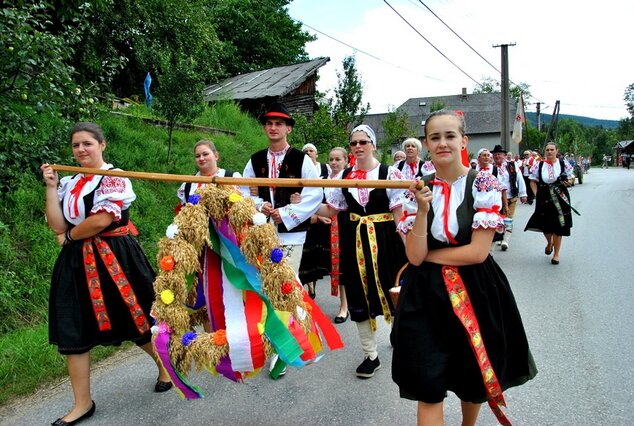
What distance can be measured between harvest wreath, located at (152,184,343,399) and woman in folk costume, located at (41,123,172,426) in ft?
2.41

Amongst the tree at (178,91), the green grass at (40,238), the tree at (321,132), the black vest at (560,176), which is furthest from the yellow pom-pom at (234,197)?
the tree at (321,132)

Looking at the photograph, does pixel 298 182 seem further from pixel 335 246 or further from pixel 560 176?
pixel 560 176

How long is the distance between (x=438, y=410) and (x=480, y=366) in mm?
290

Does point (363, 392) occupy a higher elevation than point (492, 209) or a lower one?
lower

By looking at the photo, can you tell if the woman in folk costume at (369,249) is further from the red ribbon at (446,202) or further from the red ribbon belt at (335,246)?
the red ribbon at (446,202)

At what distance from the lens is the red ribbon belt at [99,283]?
→ 10.8 ft

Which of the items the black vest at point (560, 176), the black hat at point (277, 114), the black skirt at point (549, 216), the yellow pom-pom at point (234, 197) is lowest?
the black skirt at point (549, 216)

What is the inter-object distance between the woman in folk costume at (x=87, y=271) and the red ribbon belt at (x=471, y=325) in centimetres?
217

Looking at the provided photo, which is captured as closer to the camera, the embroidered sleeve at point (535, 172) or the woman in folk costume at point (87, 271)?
the woman in folk costume at point (87, 271)

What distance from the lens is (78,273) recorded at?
330 centimetres

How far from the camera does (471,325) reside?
2.33 metres

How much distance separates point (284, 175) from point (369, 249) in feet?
3.12

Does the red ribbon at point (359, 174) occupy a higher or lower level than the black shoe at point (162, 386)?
higher

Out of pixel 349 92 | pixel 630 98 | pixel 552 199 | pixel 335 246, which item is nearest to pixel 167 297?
pixel 335 246
